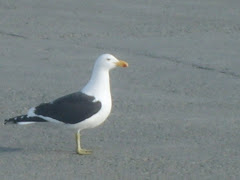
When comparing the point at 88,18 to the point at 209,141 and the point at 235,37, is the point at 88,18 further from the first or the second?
the point at 209,141

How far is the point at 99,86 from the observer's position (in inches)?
303

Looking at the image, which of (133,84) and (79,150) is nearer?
(79,150)

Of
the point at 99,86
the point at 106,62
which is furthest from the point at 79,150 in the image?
the point at 106,62

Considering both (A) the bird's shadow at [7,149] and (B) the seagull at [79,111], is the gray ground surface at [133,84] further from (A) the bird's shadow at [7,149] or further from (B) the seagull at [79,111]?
(B) the seagull at [79,111]

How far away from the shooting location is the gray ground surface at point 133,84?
24.2ft

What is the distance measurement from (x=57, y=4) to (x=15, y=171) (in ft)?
32.0

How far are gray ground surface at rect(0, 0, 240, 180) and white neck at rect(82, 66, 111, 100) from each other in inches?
19.3

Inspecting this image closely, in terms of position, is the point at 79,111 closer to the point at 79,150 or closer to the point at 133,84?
the point at 79,150

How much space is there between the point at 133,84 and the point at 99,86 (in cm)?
295

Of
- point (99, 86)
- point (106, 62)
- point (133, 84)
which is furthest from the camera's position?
point (133, 84)

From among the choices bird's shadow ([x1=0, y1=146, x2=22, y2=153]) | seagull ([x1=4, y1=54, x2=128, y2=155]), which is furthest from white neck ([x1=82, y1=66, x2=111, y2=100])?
bird's shadow ([x1=0, y1=146, x2=22, y2=153])

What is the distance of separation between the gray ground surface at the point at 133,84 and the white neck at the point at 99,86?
0.49 metres

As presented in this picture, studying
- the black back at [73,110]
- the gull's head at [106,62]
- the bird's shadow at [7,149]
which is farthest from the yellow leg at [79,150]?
the gull's head at [106,62]

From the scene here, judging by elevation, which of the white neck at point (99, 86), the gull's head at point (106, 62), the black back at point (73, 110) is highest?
the gull's head at point (106, 62)
